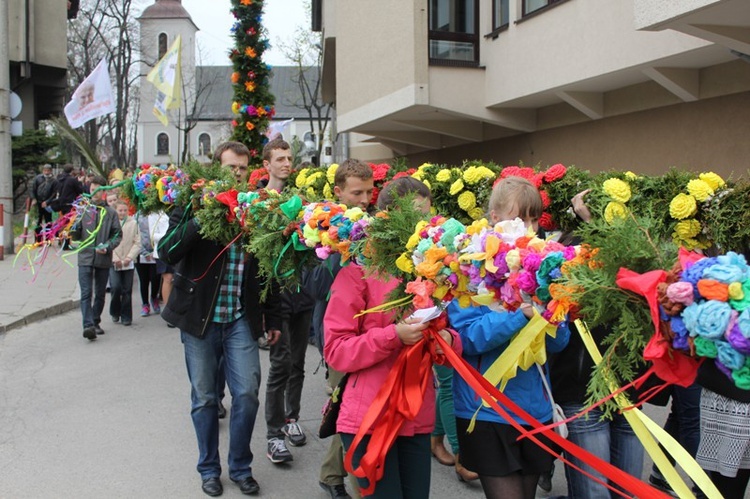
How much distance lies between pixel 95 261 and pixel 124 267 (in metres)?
0.57

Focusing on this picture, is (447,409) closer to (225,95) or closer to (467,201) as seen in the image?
(467,201)

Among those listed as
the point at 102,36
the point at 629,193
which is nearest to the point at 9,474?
the point at 629,193

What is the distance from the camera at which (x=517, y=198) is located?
129 inches

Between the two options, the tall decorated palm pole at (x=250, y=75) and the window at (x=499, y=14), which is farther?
the tall decorated palm pole at (x=250, y=75)

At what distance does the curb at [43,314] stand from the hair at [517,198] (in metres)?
8.35

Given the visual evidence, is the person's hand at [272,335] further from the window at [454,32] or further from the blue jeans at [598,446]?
the window at [454,32]

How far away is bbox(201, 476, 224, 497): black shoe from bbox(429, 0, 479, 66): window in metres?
11.6

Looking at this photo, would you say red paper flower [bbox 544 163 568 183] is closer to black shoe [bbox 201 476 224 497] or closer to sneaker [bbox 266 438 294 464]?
sneaker [bbox 266 438 294 464]

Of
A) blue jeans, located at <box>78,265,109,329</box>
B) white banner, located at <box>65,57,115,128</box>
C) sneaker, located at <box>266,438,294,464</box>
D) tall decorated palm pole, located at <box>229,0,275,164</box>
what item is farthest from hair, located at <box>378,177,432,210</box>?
tall decorated palm pole, located at <box>229,0,275,164</box>

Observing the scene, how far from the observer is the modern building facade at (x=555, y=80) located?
9625 mm

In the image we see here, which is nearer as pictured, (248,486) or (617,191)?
(617,191)

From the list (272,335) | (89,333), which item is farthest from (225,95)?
(272,335)

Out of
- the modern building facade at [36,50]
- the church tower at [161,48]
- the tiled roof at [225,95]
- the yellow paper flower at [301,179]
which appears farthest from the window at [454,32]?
the tiled roof at [225,95]

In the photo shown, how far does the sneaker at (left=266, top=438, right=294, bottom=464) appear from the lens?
522 centimetres
